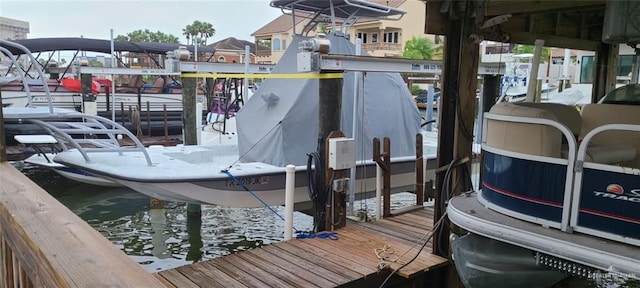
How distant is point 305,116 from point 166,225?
10.3ft

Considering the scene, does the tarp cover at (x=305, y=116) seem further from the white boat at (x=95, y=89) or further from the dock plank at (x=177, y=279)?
the white boat at (x=95, y=89)

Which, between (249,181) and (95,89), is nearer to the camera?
(249,181)

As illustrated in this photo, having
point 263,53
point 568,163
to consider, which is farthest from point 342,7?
point 263,53

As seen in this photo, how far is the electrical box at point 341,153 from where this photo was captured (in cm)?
500

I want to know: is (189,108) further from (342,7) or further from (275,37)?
(275,37)

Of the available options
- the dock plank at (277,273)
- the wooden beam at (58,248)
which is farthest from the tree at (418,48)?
the wooden beam at (58,248)

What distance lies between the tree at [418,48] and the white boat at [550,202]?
99.7ft

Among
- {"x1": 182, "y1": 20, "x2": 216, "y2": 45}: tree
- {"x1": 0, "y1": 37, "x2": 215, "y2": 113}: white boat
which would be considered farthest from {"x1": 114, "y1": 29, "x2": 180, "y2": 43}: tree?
{"x1": 0, "y1": 37, "x2": 215, "y2": 113}: white boat

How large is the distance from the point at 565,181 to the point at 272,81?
4.92m

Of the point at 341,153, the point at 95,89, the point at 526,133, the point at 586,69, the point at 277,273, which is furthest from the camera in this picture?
the point at 95,89

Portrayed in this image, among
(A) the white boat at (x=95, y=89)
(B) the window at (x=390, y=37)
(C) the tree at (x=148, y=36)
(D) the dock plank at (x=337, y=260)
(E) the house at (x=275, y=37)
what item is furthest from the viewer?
(C) the tree at (x=148, y=36)

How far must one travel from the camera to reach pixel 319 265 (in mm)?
4086

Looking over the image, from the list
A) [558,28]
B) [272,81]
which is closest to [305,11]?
[272,81]

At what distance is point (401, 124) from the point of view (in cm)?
757
